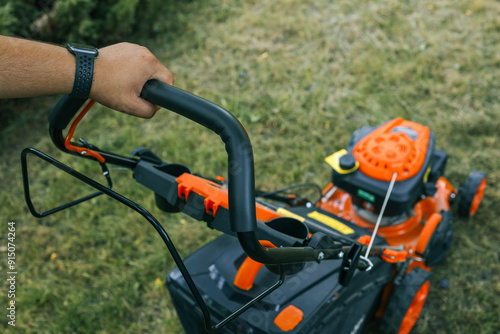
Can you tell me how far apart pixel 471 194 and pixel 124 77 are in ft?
6.60

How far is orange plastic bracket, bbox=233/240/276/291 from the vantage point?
1462mm

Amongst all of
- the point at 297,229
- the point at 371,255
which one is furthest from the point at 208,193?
the point at 371,255

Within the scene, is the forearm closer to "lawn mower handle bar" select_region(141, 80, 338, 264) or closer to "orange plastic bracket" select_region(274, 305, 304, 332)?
"lawn mower handle bar" select_region(141, 80, 338, 264)

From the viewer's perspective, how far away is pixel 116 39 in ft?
13.9

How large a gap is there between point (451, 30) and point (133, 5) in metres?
2.80

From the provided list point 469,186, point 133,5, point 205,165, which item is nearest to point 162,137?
point 205,165

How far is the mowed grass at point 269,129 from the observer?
2.31 metres

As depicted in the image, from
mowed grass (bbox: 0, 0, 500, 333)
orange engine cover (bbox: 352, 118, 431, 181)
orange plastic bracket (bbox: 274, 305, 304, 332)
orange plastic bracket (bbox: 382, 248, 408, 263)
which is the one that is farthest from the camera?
mowed grass (bbox: 0, 0, 500, 333)

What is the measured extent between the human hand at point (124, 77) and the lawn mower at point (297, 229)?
0.03 metres

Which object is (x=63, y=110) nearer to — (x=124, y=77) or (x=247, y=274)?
(x=124, y=77)

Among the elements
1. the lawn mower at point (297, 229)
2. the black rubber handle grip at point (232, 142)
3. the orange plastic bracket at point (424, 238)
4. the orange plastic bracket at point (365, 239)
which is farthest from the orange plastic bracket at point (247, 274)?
the orange plastic bracket at point (424, 238)

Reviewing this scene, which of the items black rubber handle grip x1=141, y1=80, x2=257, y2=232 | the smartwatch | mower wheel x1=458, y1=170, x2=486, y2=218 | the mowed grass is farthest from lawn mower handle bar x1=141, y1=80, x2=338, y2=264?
mower wheel x1=458, y1=170, x2=486, y2=218

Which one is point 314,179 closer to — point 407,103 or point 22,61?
point 407,103

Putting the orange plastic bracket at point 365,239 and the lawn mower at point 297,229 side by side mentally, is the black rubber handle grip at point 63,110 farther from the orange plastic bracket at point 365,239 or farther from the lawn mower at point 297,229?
the orange plastic bracket at point 365,239
